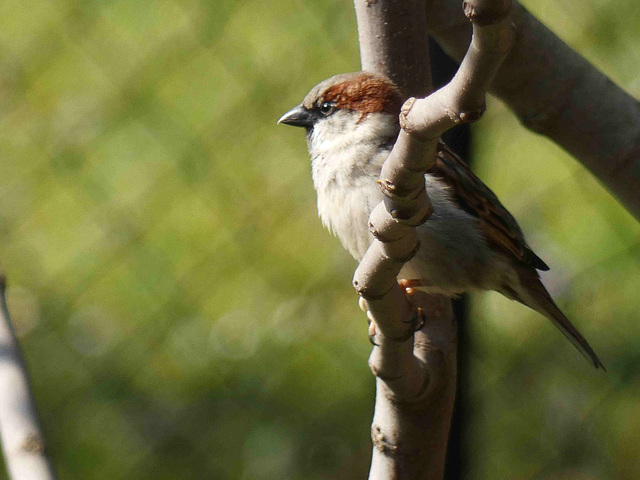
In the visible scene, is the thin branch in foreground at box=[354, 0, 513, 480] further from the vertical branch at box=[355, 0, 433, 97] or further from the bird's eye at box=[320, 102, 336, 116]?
the bird's eye at box=[320, 102, 336, 116]

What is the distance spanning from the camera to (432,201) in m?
1.65

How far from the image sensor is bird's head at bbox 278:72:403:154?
66.0 inches

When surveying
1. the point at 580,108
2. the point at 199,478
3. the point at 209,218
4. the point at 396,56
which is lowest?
the point at 199,478

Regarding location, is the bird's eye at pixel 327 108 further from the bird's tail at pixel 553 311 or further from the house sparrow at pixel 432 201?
the bird's tail at pixel 553 311

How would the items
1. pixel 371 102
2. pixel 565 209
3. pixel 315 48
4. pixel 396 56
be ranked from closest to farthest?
1. pixel 396 56
2. pixel 371 102
3. pixel 565 209
4. pixel 315 48

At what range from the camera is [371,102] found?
173cm

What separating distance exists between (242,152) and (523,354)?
130cm

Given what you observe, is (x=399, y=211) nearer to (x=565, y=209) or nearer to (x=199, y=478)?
(x=199, y=478)

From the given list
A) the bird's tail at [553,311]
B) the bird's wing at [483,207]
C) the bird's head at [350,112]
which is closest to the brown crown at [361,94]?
the bird's head at [350,112]

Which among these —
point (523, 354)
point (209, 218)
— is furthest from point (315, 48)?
point (523, 354)

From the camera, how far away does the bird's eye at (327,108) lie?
1.84 metres

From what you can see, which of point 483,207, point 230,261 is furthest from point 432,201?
point 230,261

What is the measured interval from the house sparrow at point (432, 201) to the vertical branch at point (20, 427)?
690 mm

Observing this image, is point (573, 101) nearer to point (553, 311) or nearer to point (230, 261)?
point (553, 311)
